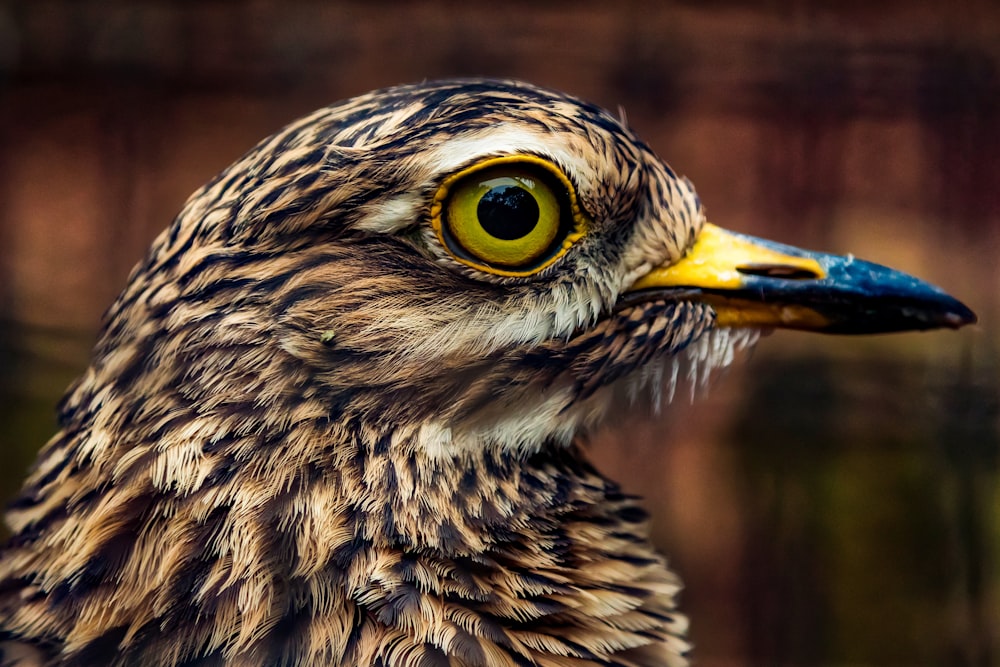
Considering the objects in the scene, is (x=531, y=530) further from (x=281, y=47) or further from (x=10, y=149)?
(x=10, y=149)

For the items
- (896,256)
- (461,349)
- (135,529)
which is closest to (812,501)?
(896,256)

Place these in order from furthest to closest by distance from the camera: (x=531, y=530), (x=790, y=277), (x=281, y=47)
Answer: (x=281, y=47) → (x=790, y=277) → (x=531, y=530)

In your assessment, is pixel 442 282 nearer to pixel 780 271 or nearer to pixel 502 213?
pixel 502 213

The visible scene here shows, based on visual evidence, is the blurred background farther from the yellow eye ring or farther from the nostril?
the yellow eye ring

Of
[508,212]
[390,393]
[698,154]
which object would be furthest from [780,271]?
[698,154]

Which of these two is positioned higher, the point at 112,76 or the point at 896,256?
the point at 112,76

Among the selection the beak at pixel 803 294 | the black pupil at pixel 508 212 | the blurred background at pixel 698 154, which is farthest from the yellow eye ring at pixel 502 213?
the blurred background at pixel 698 154

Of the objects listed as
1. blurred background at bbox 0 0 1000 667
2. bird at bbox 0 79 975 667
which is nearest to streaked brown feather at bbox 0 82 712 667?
bird at bbox 0 79 975 667

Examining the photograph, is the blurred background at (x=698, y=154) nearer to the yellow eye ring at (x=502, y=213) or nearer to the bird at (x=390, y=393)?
the bird at (x=390, y=393)
